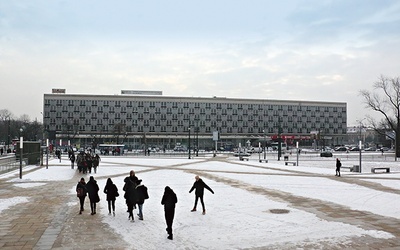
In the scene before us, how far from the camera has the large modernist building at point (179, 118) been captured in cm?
12519

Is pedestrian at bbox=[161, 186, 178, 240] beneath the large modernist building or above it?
beneath

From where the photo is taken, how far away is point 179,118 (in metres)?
133

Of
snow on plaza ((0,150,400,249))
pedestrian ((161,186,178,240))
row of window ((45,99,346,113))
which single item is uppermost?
row of window ((45,99,346,113))

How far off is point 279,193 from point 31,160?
31014 millimetres

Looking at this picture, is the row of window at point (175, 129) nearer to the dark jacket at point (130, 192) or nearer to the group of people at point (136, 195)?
the group of people at point (136, 195)

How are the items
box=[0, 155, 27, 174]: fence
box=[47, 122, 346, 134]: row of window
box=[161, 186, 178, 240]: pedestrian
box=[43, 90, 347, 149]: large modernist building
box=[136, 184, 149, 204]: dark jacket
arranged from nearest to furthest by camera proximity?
1. box=[161, 186, 178, 240]: pedestrian
2. box=[136, 184, 149, 204]: dark jacket
3. box=[0, 155, 27, 174]: fence
4. box=[43, 90, 347, 149]: large modernist building
5. box=[47, 122, 346, 134]: row of window

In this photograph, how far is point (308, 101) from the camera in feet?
471

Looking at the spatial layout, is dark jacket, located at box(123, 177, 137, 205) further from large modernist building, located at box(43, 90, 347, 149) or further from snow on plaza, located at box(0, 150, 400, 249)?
large modernist building, located at box(43, 90, 347, 149)

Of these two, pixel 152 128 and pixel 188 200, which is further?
pixel 152 128

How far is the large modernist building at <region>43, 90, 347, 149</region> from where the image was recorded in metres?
125

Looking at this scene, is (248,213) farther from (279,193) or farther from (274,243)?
(279,193)

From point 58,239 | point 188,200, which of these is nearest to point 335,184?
point 188,200

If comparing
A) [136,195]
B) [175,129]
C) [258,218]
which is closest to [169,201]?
[136,195]

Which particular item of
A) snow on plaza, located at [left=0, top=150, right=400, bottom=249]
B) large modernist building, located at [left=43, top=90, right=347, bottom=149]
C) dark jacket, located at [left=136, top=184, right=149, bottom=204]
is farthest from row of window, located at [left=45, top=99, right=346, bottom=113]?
dark jacket, located at [left=136, top=184, right=149, bottom=204]
